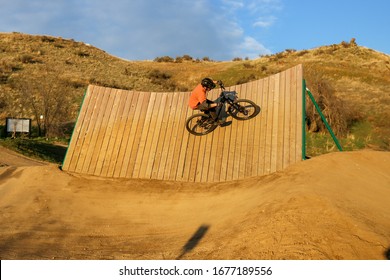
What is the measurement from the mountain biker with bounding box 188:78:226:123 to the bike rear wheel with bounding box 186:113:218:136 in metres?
Answer: 0.17

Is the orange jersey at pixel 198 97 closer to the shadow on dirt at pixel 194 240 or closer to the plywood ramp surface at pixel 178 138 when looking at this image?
the plywood ramp surface at pixel 178 138

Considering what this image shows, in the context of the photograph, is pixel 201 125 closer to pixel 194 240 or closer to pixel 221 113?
pixel 221 113

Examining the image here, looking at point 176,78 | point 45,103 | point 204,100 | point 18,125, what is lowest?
point 18,125

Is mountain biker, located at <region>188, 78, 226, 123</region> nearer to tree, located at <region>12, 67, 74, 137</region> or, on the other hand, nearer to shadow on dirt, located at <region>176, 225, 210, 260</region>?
shadow on dirt, located at <region>176, 225, 210, 260</region>

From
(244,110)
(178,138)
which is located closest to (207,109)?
(244,110)

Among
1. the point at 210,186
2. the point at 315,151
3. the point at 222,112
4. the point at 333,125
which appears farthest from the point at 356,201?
the point at 333,125

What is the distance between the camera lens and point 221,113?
12148 mm

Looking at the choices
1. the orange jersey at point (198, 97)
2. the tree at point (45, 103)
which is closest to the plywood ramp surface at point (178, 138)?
the orange jersey at point (198, 97)

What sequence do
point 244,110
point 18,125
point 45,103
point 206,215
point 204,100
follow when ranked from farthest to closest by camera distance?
point 45,103 → point 18,125 → point 244,110 → point 204,100 → point 206,215

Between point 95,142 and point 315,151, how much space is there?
38.5 feet

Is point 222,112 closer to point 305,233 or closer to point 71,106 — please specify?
point 305,233

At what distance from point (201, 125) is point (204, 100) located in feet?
2.39

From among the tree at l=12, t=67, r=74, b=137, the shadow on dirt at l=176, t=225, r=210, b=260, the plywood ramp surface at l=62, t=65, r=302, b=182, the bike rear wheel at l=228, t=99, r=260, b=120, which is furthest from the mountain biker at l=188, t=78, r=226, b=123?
the tree at l=12, t=67, r=74, b=137

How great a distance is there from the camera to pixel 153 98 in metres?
13.2
